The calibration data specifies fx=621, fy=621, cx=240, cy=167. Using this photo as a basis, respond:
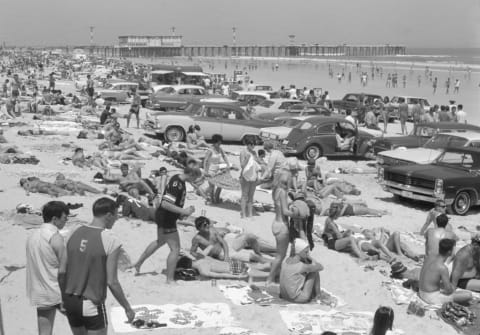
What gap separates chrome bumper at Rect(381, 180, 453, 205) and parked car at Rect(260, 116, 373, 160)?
4974 millimetres

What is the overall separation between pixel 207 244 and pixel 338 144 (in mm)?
10840

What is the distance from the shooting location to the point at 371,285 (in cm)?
851

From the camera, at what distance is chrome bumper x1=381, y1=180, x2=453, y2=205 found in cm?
1280

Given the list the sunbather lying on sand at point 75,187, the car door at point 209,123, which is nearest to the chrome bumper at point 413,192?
the sunbather lying on sand at point 75,187

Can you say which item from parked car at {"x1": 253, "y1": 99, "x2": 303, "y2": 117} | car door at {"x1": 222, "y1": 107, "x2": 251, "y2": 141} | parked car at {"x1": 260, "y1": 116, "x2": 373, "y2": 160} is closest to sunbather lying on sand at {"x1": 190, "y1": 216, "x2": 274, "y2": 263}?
parked car at {"x1": 260, "y1": 116, "x2": 373, "y2": 160}

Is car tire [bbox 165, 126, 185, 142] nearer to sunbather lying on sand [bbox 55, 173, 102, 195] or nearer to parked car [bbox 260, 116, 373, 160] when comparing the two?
parked car [bbox 260, 116, 373, 160]

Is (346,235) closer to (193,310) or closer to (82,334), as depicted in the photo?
(193,310)

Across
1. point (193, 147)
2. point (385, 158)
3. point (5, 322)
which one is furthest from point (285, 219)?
point (193, 147)

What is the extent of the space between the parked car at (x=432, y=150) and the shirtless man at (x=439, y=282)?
7286 millimetres

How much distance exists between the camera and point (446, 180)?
12742mm

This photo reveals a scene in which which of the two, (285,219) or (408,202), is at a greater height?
(285,219)

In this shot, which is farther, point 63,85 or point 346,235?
point 63,85

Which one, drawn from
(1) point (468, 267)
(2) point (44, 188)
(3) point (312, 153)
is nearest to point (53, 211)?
(1) point (468, 267)

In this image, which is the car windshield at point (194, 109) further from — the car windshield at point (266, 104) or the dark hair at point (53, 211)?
the dark hair at point (53, 211)
